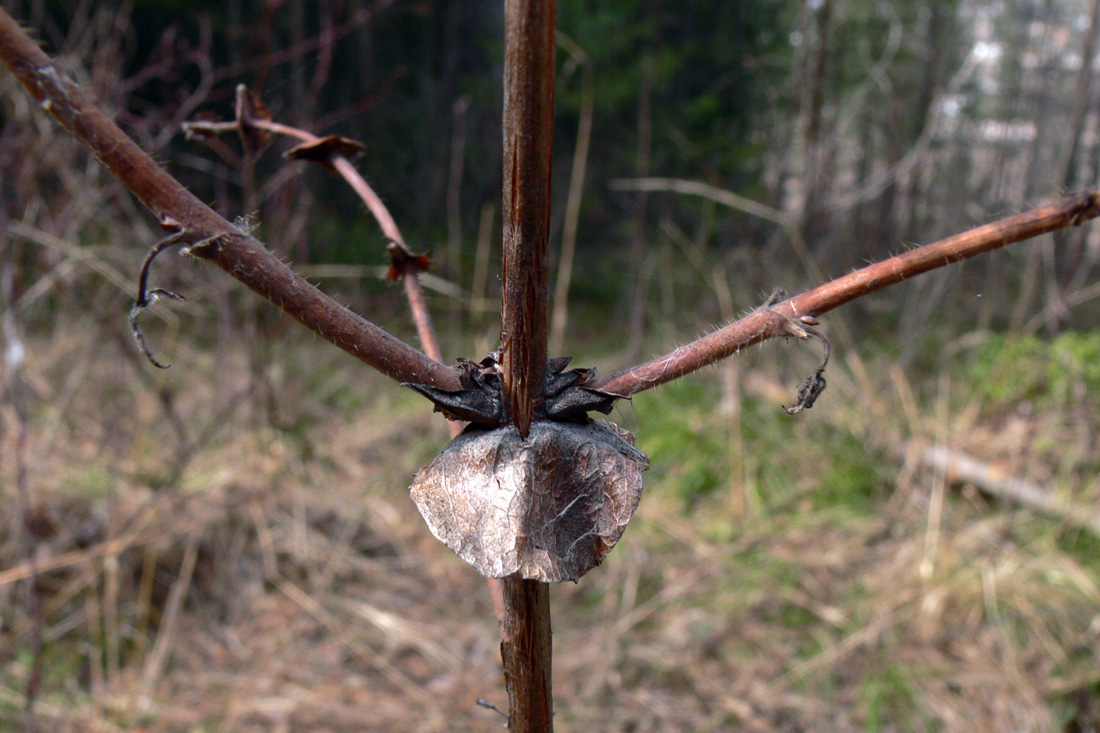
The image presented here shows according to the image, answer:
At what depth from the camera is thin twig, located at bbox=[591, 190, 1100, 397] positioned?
0.30 m

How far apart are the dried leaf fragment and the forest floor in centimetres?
144

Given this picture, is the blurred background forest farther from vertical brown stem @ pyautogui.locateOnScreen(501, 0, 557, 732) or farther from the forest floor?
vertical brown stem @ pyautogui.locateOnScreen(501, 0, 557, 732)

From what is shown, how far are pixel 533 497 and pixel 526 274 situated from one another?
4.5 inches

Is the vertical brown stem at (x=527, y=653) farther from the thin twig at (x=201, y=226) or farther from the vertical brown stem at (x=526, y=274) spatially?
the thin twig at (x=201, y=226)

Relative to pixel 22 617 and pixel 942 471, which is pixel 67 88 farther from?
pixel 942 471

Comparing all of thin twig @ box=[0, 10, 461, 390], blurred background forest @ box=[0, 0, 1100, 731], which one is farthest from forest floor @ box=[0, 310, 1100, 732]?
thin twig @ box=[0, 10, 461, 390]

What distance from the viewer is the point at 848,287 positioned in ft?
1.08

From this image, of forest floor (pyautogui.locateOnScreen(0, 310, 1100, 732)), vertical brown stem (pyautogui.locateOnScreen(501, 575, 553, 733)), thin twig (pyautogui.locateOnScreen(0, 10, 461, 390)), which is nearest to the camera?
thin twig (pyautogui.locateOnScreen(0, 10, 461, 390))

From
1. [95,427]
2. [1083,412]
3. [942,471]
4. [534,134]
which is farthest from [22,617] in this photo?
[1083,412]

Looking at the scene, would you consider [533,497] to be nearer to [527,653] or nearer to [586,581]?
[527,653]

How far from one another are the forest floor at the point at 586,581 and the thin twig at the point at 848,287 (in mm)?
1531

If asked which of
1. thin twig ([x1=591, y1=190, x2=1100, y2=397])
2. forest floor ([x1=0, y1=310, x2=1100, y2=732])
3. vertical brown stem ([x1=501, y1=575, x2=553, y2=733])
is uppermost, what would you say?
forest floor ([x1=0, y1=310, x2=1100, y2=732])

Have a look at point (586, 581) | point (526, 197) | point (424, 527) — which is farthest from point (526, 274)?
point (424, 527)

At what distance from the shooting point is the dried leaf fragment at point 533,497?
0.35 metres
